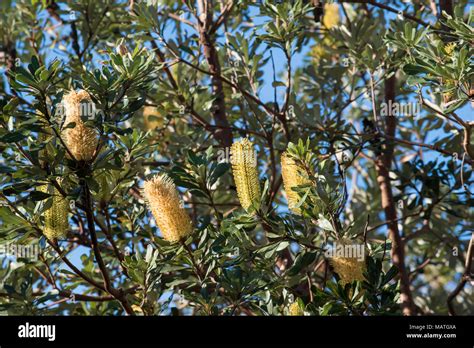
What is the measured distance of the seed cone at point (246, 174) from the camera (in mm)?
2613

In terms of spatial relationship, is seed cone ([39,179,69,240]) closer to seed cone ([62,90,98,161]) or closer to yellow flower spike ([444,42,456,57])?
seed cone ([62,90,98,161])

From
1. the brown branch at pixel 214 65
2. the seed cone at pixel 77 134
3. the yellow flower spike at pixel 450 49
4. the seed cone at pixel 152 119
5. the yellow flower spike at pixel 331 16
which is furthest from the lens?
the yellow flower spike at pixel 331 16

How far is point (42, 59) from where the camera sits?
4074 mm

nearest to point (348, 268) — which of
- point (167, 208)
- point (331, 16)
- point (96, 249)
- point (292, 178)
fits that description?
point (292, 178)

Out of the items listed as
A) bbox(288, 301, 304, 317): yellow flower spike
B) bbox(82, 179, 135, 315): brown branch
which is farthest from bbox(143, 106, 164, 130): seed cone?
bbox(288, 301, 304, 317): yellow flower spike

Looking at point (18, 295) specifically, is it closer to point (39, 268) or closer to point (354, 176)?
point (39, 268)

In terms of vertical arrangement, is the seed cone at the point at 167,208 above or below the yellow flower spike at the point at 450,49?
below

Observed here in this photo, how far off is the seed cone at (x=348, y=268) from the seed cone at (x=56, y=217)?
35.9 inches

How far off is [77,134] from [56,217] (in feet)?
1.02

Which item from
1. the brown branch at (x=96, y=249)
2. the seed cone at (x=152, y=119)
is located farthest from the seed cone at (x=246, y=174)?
the seed cone at (x=152, y=119)

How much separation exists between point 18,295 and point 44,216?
0.54 m

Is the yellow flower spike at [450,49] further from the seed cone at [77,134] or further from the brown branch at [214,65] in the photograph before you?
the seed cone at [77,134]

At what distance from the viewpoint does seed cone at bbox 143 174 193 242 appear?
2547 mm
